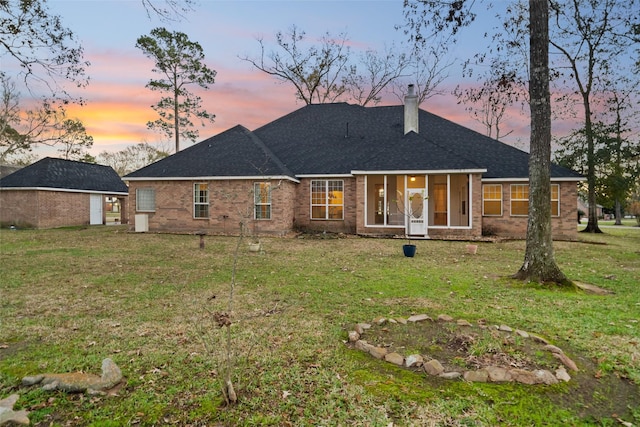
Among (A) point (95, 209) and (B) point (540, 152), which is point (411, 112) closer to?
(B) point (540, 152)

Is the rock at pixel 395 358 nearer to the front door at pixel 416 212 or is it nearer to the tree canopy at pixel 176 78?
the front door at pixel 416 212

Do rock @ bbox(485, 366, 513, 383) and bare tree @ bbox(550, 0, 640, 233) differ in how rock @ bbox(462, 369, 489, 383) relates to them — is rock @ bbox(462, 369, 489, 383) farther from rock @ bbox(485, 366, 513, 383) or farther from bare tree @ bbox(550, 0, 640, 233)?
bare tree @ bbox(550, 0, 640, 233)

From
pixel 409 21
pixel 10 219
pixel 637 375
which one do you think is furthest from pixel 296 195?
pixel 10 219

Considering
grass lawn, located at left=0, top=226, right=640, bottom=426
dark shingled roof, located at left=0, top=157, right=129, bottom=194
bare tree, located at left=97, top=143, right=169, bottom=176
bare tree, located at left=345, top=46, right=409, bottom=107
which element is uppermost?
bare tree, located at left=345, top=46, right=409, bottom=107

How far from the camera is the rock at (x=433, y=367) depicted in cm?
348

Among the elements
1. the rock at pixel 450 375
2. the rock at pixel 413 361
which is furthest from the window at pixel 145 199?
the rock at pixel 450 375

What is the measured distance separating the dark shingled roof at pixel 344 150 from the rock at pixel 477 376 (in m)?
14.1

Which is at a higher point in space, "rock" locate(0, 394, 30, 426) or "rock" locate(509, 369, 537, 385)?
"rock" locate(509, 369, 537, 385)

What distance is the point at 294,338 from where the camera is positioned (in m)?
4.48

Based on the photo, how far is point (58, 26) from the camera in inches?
342

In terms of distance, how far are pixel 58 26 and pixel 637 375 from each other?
13288 mm

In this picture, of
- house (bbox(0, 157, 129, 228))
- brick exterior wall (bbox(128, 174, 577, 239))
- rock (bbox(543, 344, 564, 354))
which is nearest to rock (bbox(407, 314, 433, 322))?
rock (bbox(543, 344, 564, 354))

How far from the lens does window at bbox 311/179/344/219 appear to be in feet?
61.5

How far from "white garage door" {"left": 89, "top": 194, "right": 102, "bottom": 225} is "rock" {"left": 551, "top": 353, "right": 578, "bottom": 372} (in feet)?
103
